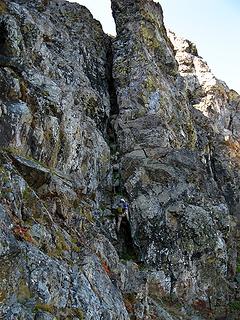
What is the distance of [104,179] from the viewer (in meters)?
31.6

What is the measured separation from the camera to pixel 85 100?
3516 cm

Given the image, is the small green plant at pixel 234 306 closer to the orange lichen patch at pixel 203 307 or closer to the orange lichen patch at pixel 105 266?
the orange lichen patch at pixel 203 307

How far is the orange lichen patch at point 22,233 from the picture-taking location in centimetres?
1520

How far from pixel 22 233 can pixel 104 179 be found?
1603 cm

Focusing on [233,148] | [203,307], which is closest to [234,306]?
[203,307]

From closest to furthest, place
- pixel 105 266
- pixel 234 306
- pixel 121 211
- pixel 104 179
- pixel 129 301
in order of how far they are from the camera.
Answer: pixel 129 301 < pixel 105 266 < pixel 234 306 < pixel 121 211 < pixel 104 179

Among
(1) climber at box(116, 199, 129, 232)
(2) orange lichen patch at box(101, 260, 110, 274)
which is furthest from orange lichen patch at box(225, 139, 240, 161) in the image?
(2) orange lichen patch at box(101, 260, 110, 274)

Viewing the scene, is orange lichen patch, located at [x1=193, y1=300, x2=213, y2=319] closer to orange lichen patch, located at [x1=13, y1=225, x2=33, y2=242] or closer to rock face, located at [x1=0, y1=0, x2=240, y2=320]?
rock face, located at [x1=0, y1=0, x2=240, y2=320]

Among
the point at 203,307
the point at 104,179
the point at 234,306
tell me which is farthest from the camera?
the point at 104,179

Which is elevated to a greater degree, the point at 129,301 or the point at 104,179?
the point at 104,179

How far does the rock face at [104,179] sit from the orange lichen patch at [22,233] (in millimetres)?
62

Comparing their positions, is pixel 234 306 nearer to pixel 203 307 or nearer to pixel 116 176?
pixel 203 307

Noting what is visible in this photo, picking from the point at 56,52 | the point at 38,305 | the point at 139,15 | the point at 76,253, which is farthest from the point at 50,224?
the point at 139,15

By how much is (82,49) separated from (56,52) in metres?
4.47
